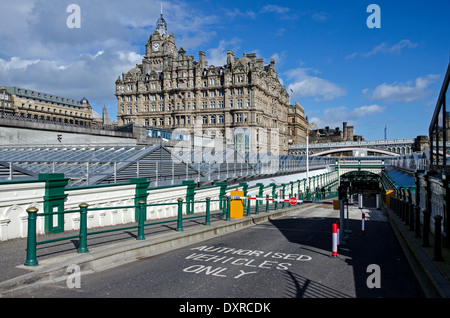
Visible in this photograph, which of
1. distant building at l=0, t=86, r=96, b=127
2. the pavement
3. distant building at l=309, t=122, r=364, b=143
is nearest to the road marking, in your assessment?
the pavement

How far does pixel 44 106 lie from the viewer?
5084 inches

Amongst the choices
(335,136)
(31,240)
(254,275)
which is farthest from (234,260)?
(335,136)

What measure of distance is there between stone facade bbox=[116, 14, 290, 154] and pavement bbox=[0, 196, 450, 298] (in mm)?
71768

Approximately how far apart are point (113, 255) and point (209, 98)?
86.9 m

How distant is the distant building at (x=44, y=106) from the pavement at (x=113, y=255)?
105 metres

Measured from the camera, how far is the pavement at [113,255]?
21.5 ft

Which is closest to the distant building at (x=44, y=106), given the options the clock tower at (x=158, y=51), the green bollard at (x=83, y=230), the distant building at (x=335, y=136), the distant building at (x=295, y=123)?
the clock tower at (x=158, y=51)

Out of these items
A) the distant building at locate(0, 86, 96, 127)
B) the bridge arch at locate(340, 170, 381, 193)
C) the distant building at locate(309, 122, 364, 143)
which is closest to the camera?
the distant building at locate(0, 86, 96, 127)

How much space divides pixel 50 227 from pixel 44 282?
3649 mm

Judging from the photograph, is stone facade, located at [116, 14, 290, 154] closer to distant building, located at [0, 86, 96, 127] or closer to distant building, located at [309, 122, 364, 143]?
distant building, located at [0, 86, 96, 127]

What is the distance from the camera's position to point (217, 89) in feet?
305

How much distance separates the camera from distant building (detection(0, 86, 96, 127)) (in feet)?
373
